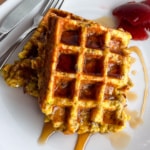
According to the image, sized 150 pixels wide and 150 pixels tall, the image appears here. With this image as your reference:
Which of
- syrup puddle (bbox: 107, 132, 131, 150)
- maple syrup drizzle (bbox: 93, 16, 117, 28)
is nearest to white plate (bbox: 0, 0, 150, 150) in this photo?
syrup puddle (bbox: 107, 132, 131, 150)

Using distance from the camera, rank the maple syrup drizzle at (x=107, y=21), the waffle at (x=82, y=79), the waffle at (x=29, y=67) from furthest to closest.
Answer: the maple syrup drizzle at (x=107, y=21), the waffle at (x=29, y=67), the waffle at (x=82, y=79)

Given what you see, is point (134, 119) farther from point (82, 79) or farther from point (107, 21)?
point (107, 21)

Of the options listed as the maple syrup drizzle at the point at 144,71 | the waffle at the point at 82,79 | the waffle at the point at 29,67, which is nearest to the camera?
the waffle at the point at 82,79

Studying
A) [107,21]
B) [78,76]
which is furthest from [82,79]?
[107,21]

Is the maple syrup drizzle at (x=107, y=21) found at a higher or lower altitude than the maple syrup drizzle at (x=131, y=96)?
higher

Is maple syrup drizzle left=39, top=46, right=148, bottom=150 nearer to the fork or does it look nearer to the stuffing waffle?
the stuffing waffle

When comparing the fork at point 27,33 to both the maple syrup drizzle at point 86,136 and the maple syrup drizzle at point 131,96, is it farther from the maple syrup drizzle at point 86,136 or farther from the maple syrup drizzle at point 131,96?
the maple syrup drizzle at point 131,96

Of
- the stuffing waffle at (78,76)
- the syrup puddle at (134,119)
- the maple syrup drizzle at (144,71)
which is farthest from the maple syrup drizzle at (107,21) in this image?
the syrup puddle at (134,119)

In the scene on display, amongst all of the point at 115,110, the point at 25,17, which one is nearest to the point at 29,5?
the point at 25,17
